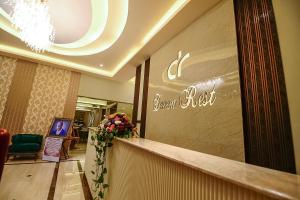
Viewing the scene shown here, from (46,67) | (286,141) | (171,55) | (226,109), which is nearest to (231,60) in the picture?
(226,109)

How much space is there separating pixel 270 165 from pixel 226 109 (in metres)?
0.74

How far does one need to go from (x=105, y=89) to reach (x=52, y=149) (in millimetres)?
3060

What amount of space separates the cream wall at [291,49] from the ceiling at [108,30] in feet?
3.19

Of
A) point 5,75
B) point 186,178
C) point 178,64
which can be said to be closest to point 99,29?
point 178,64

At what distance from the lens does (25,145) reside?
4875 mm

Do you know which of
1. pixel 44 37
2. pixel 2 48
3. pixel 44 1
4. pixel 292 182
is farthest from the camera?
pixel 2 48

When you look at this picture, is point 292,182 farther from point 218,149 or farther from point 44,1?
point 44,1

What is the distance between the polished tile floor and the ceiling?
3420 millimetres

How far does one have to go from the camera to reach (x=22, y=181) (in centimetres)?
336

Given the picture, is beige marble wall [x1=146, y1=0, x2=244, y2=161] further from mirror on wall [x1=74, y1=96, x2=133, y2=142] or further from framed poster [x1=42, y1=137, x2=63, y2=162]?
mirror on wall [x1=74, y1=96, x2=133, y2=142]

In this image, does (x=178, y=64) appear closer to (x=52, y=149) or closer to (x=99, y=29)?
(x=99, y=29)

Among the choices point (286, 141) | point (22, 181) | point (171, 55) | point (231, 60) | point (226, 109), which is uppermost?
point (171, 55)

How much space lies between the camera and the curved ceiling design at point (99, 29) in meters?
3.29

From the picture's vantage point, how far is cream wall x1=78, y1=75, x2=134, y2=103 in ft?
21.7
